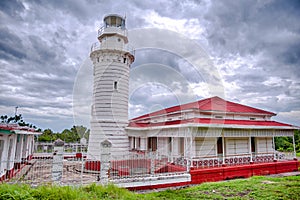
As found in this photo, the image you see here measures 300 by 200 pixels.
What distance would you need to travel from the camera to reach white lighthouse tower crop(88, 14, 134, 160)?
1438cm

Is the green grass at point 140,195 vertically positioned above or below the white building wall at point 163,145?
below

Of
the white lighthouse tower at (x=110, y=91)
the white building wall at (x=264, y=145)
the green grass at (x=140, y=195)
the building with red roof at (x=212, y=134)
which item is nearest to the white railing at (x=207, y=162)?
the building with red roof at (x=212, y=134)

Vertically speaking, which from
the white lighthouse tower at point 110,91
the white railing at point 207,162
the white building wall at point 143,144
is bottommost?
the white railing at point 207,162

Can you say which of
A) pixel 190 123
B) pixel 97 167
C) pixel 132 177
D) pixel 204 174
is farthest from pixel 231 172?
pixel 97 167

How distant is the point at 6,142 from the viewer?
33.4 feet

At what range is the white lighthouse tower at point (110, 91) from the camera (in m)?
14.4

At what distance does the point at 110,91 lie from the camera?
14859 millimetres

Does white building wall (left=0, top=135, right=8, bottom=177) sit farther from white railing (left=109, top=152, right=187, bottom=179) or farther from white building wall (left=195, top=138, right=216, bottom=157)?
white building wall (left=195, top=138, right=216, bottom=157)

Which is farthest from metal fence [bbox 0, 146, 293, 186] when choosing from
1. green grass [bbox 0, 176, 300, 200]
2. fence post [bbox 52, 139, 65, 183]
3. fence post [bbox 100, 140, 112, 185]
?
green grass [bbox 0, 176, 300, 200]

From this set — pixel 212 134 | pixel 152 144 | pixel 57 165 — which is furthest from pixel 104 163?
pixel 152 144

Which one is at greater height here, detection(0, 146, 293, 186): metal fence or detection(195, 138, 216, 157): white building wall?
detection(195, 138, 216, 157): white building wall

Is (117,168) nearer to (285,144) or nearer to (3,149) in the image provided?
(3,149)

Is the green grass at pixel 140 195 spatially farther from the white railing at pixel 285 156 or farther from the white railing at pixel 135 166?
the white railing at pixel 285 156

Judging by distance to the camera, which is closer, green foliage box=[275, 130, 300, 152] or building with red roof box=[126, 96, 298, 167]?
building with red roof box=[126, 96, 298, 167]
